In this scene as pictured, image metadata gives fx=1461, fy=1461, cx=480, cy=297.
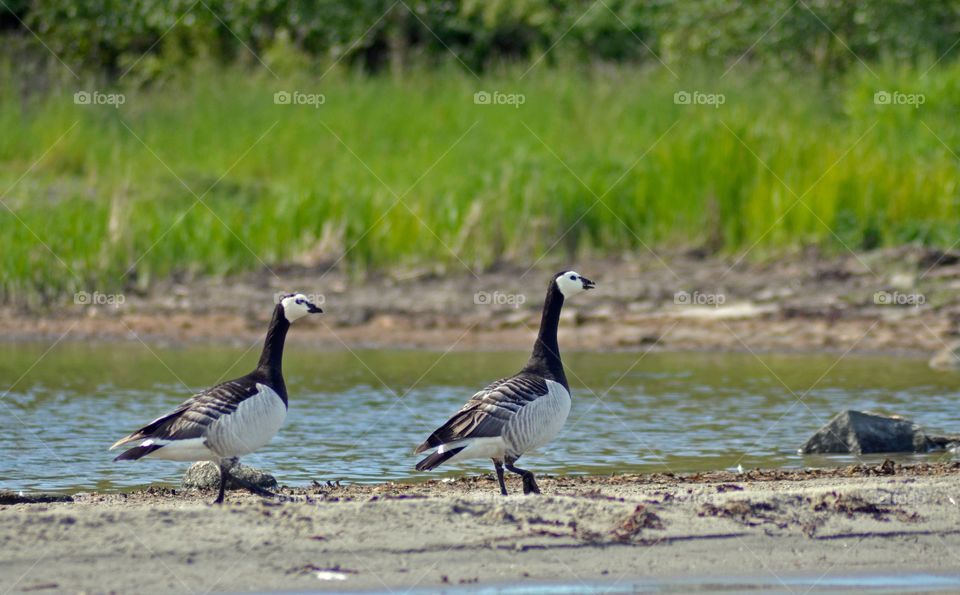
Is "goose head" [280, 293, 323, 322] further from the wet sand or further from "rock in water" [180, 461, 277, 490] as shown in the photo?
the wet sand

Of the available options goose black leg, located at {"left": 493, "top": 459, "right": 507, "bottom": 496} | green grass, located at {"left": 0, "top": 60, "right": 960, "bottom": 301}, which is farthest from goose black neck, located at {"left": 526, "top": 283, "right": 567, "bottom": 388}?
green grass, located at {"left": 0, "top": 60, "right": 960, "bottom": 301}

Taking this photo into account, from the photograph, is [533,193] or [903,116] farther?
[903,116]

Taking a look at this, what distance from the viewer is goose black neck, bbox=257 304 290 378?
852cm

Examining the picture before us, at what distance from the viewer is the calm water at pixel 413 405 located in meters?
10.2

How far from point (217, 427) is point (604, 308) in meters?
10.1

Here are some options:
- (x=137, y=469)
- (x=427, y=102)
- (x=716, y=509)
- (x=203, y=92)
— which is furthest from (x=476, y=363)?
(x=203, y=92)

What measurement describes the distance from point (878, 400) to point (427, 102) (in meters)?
13.0

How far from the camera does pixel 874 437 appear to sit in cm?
1039

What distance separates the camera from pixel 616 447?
1084 cm

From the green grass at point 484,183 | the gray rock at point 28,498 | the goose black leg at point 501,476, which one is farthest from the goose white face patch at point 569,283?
the green grass at point 484,183

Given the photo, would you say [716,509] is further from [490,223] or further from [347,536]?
[490,223]

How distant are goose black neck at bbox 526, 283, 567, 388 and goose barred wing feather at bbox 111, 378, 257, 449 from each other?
1854mm

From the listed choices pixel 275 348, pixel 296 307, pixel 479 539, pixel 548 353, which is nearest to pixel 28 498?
pixel 275 348

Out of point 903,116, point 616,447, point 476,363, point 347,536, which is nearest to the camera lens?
point 347,536
